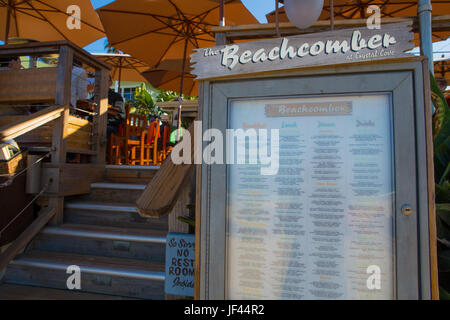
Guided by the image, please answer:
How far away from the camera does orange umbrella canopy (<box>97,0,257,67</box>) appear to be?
521cm

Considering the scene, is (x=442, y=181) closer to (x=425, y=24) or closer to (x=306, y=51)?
(x=425, y=24)

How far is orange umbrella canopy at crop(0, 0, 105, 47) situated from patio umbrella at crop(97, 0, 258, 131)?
0.92m

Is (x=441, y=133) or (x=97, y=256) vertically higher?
(x=441, y=133)

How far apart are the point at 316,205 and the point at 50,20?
7.17 metres

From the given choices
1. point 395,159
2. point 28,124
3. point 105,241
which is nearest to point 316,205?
point 395,159

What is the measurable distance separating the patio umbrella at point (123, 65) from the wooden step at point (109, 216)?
6.66 meters

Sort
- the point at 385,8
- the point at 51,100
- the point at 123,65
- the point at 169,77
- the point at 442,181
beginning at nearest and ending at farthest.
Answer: the point at 442,181, the point at 51,100, the point at 385,8, the point at 169,77, the point at 123,65

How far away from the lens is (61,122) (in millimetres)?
2879

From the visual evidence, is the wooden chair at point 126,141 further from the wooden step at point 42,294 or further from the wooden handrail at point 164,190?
the wooden handrail at point 164,190

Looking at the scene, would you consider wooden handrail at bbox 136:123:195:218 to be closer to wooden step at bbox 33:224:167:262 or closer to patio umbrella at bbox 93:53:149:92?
wooden step at bbox 33:224:167:262

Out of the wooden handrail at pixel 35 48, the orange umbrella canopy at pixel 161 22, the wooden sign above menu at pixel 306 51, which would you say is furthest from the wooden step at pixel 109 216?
the orange umbrella canopy at pixel 161 22

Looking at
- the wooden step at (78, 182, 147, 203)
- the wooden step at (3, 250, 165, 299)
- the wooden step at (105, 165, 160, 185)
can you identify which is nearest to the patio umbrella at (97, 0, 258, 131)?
the wooden step at (105, 165, 160, 185)

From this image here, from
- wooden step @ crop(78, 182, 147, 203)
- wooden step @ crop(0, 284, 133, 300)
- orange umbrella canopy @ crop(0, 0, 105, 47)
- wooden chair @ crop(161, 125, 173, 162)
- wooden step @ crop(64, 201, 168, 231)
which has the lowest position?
wooden step @ crop(0, 284, 133, 300)

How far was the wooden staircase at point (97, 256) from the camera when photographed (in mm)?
2201
